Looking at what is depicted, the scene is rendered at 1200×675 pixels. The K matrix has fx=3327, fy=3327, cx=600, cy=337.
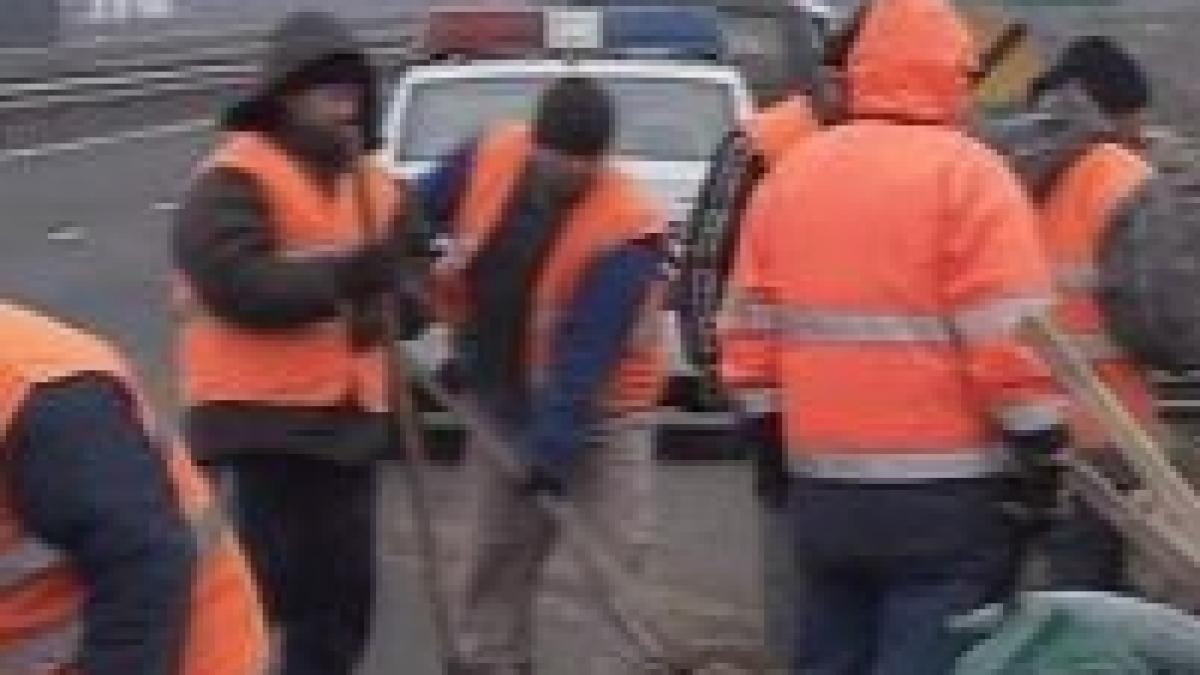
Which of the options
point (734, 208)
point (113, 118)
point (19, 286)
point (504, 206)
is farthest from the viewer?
point (113, 118)

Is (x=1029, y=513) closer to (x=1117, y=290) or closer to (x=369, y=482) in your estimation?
(x=1117, y=290)

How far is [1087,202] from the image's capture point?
274 inches

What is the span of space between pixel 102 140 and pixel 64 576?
28.7 meters

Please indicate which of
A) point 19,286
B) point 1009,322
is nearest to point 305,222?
point 1009,322

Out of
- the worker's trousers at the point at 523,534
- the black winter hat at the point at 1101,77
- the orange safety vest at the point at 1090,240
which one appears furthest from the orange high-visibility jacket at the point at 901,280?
the worker's trousers at the point at 523,534

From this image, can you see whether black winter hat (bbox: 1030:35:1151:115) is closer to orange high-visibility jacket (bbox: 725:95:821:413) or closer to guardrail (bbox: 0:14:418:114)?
orange high-visibility jacket (bbox: 725:95:821:413)

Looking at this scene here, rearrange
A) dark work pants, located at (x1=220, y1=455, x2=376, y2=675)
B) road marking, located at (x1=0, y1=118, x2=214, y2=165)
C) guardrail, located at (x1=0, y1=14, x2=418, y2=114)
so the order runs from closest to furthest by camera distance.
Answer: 1. dark work pants, located at (x1=220, y1=455, x2=376, y2=675)
2. road marking, located at (x1=0, y1=118, x2=214, y2=165)
3. guardrail, located at (x1=0, y1=14, x2=418, y2=114)

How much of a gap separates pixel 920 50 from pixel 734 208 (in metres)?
2.61

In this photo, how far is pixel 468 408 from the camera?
799cm

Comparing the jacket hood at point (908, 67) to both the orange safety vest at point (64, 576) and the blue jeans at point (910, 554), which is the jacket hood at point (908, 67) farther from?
the orange safety vest at point (64, 576)

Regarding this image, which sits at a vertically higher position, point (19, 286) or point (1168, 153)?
point (1168, 153)

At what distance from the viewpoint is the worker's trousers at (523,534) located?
8.05 m

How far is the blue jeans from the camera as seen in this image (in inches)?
247

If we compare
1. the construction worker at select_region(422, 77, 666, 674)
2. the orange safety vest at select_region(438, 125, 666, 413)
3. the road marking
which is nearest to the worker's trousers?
the construction worker at select_region(422, 77, 666, 674)
